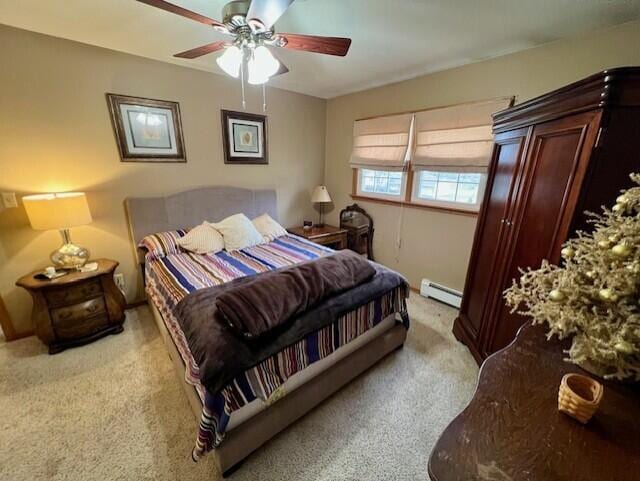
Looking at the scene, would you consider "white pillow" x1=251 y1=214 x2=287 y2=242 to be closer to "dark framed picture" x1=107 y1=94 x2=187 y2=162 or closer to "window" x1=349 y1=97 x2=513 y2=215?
"dark framed picture" x1=107 y1=94 x2=187 y2=162

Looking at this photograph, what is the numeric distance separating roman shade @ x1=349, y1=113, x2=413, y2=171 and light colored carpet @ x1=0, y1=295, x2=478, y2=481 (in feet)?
6.72

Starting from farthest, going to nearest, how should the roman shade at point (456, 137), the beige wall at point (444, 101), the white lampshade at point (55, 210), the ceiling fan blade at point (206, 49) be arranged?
the roman shade at point (456, 137) → the white lampshade at point (55, 210) → the beige wall at point (444, 101) → the ceiling fan blade at point (206, 49)

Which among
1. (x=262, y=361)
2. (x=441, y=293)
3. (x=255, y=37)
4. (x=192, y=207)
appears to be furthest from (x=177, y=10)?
(x=441, y=293)

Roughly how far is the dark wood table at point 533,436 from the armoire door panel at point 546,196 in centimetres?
80

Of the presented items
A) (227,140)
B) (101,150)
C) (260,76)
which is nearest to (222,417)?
(260,76)

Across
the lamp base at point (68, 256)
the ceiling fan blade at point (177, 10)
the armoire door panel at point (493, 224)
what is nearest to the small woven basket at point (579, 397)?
the armoire door panel at point (493, 224)

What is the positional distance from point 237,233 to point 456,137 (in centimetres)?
238

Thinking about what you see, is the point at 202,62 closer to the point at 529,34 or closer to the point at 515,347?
the point at 529,34

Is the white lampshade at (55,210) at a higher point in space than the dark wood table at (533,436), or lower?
higher

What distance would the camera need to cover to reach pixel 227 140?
2994mm

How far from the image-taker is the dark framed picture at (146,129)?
2367mm

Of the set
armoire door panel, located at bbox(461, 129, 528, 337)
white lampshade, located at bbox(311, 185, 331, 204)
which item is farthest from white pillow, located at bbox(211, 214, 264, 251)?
armoire door panel, located at bbox(461, 129, 528, 337)

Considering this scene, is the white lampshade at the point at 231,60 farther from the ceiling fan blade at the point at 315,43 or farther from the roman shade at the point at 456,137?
the roman shade at the point at 456,137

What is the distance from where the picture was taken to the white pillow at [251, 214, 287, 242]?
9.99ft
